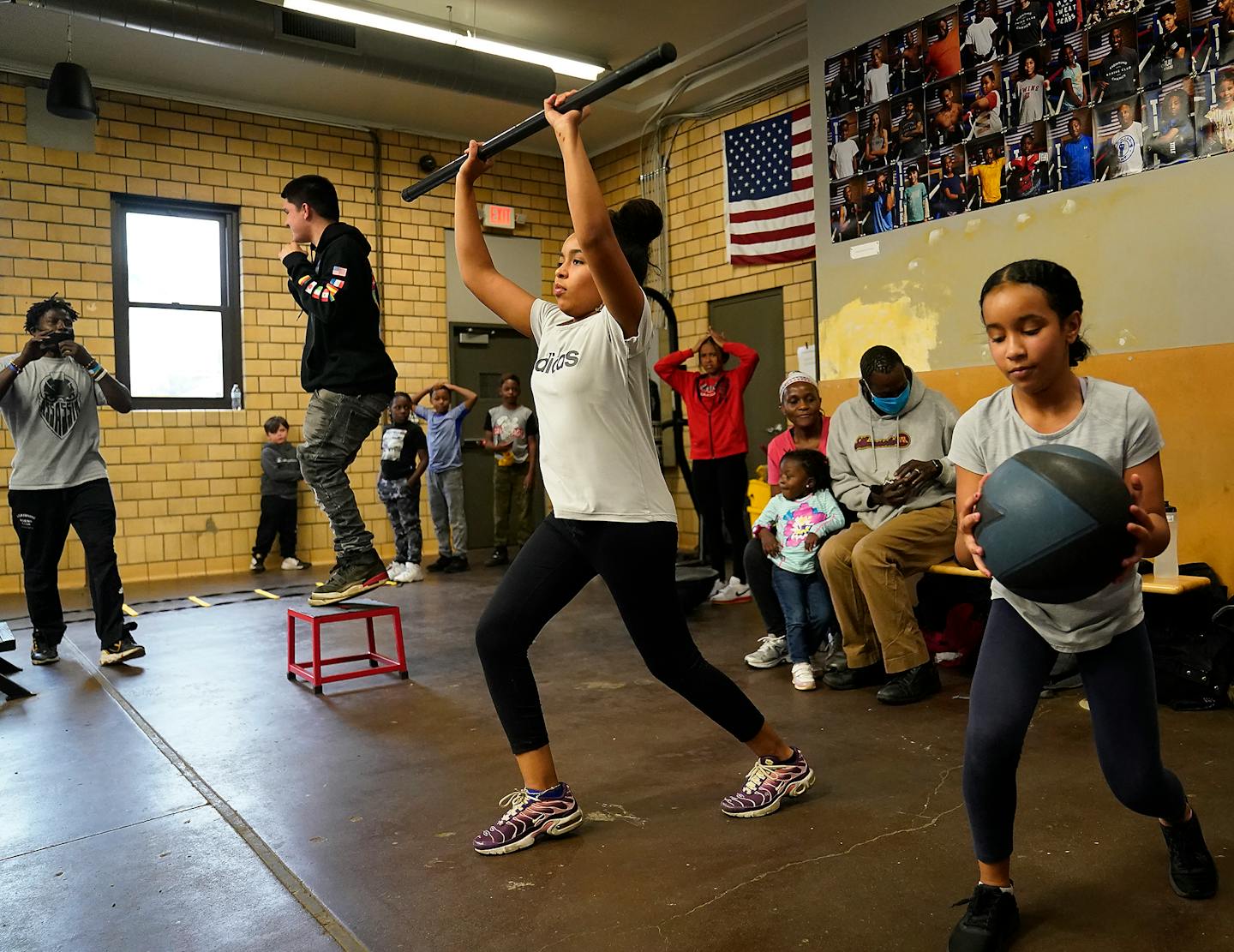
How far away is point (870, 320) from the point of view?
5.91 metres

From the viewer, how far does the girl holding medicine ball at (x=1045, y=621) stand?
1.76m

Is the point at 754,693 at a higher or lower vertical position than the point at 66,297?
lower

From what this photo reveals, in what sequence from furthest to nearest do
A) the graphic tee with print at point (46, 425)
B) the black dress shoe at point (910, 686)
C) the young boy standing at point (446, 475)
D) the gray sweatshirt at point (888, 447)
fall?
the young boy standing at point (446, 475) < the graphic tee with print at point (46, 425) < the gray sweatshirt at point (888, 447) < the black dress shoe at point (910, 686)

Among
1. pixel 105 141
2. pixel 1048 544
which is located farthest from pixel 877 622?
pixel 105 141

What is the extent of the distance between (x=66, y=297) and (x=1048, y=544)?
323 inches

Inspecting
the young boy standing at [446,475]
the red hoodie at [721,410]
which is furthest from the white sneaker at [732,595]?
the young boy standing at [446,475]

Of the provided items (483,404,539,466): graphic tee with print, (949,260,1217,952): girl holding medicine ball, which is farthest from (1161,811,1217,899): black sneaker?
(483,404,539,466): graphic tee with print

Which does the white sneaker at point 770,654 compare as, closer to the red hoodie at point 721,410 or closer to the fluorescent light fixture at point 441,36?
the red hoodie at point 721,410

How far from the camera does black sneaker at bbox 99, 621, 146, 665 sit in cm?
478

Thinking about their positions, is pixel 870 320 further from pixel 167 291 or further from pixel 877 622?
pixel 167 291

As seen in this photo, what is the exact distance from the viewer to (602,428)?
233 cm

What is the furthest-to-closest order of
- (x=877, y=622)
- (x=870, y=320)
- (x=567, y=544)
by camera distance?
(x=870, y=320)
(x=877, y=622)
(x=567, y=544)

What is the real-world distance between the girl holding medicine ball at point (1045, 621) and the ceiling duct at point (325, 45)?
614cm

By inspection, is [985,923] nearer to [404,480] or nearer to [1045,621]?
[1045,621]
